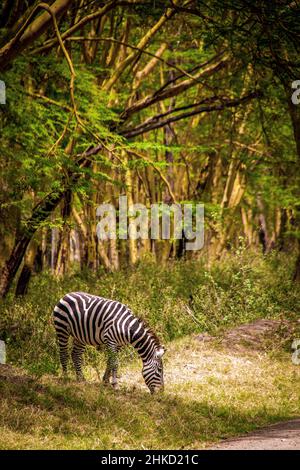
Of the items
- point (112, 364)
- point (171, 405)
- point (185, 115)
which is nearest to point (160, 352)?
point (112, 364)

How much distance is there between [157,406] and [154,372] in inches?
34.2

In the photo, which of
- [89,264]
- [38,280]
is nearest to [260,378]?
[38,280]

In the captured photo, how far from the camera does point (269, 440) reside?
8336 mm

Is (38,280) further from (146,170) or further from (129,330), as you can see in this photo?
(129,330)

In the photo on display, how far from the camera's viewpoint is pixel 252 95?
1730cm

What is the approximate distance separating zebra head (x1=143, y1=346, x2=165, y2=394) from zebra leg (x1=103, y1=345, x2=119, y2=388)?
0.39m

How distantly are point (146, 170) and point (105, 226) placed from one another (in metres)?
4.30

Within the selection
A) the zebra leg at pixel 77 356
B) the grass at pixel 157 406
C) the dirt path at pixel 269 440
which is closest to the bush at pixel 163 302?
the zebra leg at pixel 77 356

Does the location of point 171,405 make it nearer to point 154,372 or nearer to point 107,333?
point 154,372

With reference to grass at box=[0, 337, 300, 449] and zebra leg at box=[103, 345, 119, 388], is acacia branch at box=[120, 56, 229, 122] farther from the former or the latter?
zebra leg at box=[103, 345, 119, 388]

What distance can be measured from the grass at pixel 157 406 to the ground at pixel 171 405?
1cm

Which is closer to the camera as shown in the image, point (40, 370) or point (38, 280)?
point (40, 370)

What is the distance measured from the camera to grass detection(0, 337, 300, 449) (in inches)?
326

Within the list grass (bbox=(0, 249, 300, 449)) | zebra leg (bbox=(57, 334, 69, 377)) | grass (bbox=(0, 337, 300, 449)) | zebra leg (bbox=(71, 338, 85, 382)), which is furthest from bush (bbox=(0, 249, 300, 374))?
grass (bbox=(0, 337, 300, 449))
